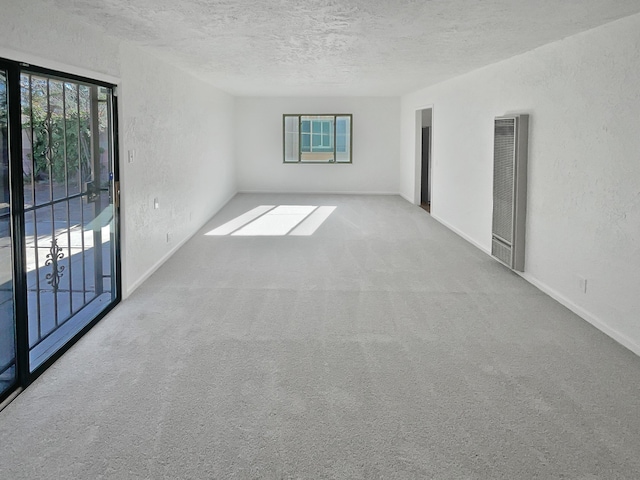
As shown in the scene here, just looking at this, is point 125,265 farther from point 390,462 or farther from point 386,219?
point 386,219

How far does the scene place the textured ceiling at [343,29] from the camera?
370cm

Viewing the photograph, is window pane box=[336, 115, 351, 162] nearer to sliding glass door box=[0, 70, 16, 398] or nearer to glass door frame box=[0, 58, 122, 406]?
glass door frame box=[0, 58, 122, 406]

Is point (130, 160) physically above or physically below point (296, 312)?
above

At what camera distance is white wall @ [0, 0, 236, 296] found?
346 cm

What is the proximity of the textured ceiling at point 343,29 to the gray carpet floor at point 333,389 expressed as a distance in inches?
85.7

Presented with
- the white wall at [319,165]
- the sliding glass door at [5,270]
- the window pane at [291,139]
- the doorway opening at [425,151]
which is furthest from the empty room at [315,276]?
the window pane at [291,139]

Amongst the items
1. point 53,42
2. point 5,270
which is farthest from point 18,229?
point 53,42

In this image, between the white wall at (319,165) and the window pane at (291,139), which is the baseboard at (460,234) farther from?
the window pane at (291,139)

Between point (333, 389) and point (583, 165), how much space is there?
2756mm

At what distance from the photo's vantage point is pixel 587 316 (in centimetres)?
445

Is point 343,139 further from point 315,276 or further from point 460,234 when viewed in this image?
point 315,276

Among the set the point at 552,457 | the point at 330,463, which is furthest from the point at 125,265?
the point at 552,457

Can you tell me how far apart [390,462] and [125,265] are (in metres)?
3.35

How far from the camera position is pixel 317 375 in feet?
11.3
